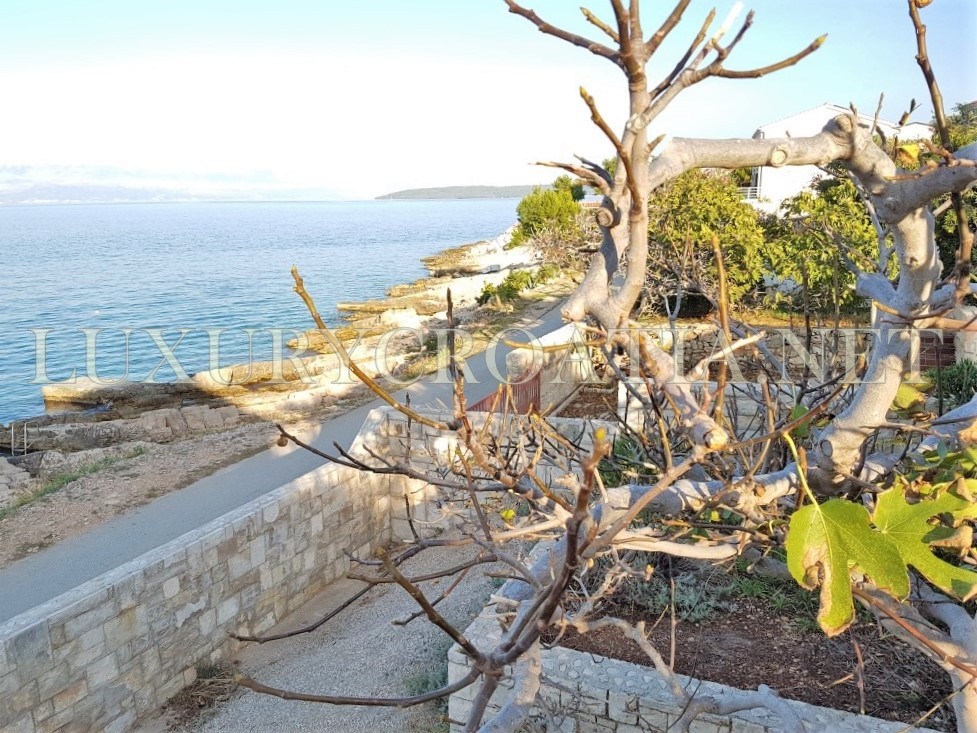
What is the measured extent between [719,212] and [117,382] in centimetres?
1504

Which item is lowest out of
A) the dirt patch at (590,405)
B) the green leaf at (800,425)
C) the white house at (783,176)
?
the dirt patch at (590,405)

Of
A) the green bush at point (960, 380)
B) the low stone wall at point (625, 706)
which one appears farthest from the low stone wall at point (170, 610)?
the green bush at point (960, 380)

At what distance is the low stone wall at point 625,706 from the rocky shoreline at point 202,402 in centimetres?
830

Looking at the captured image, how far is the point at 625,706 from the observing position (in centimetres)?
412

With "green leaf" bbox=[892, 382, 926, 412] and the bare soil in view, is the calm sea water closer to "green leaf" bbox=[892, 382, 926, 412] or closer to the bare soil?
the bare soil

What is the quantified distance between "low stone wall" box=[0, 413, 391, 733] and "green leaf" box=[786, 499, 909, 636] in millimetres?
5005

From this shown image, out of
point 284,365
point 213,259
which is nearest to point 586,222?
point 284,365

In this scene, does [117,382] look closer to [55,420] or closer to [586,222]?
[55,420]

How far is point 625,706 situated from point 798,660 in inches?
43.5

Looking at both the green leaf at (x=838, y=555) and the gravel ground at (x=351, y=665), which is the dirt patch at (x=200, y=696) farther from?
the green leaf at (x=838, y=555)

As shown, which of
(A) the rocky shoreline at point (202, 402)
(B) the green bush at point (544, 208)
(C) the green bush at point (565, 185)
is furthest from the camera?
(C) the green bush at point (565, 185)

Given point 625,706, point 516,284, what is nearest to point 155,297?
point 516,284

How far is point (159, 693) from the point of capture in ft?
20.0

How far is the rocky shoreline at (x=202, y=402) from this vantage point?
1330 centimetres
